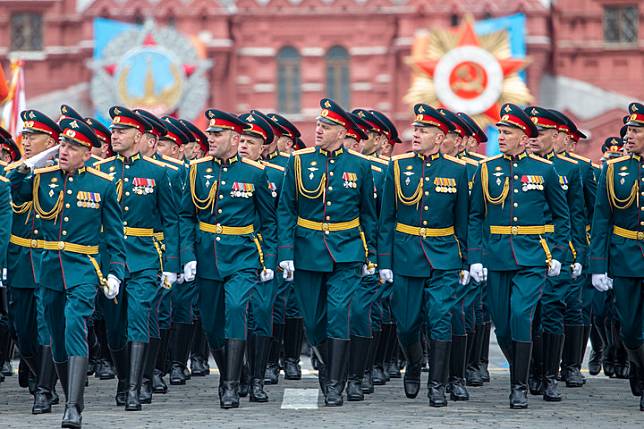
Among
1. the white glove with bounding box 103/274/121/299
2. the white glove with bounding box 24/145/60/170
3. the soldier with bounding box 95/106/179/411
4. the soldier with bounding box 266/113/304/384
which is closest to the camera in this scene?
the white glove with bounding box 103/274/121/299

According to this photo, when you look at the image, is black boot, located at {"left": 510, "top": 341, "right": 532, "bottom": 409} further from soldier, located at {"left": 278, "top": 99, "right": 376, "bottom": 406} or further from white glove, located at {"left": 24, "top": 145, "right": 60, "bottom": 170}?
white glove, located at {"left": 24, "top": 145, "right": 60, "bottom": 170}

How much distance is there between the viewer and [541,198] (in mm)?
12281

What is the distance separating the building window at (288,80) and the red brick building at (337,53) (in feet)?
0.08

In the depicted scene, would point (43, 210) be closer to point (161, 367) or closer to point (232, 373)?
point (232, 373)

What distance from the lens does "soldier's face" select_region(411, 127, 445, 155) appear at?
41.0 feet

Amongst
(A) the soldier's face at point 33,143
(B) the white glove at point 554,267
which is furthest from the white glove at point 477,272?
(A) the soldier's face at point 33,143

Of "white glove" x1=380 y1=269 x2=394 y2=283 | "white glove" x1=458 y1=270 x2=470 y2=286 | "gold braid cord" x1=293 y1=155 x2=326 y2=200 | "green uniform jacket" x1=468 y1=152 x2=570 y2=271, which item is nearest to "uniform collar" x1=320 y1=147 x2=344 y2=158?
"gold braid cord" x1=293 y1=155 x2=326 y2=200

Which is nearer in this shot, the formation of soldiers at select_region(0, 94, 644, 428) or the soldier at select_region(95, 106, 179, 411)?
the soldier at select_region(95, 106, 179, 411)

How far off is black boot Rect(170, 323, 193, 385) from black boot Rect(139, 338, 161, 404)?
52.6 inches

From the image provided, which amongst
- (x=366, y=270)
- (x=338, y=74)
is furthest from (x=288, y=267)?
(x=338, y=74)

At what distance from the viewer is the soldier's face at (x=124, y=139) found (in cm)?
1237

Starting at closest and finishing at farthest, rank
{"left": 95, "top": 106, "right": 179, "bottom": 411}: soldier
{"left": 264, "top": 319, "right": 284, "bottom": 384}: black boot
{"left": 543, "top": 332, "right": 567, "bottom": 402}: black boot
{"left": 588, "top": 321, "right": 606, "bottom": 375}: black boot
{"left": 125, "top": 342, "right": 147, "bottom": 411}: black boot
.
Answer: {"left": 125, "top": 342, "right": 147, "bottom": 411}: black boot < {"left": 95, "top": 106, "right": 179, "bottom": 411}: soldier < {"left": 543, "top": 332, "right": 567, "bottom": 402}: black boot < {"left": 264, "top": 319, "right": 284, "bottom": 384}: black boot < {"left": 588, "top": 321, "right": 606, "bottom": 375}: black boot

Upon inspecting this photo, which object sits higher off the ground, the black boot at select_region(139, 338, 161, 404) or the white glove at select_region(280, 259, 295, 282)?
the white glove at select_region(280, 259, 295, 282)

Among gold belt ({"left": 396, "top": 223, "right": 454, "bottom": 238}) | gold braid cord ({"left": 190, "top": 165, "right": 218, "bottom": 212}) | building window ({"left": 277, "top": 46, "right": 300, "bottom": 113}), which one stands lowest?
gold belt ({"left": 396, "top": 223, "right": 454, "bottom": 238})
